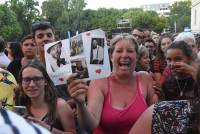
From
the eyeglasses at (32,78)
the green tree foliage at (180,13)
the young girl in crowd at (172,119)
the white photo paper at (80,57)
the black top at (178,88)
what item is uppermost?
the white photo paper at (80,57)

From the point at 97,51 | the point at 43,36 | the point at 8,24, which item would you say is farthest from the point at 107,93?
the point at 8,24

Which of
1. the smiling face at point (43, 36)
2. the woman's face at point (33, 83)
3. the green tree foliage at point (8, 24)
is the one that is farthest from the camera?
the green tree foliage at point (8, 24)

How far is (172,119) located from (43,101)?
1798mm

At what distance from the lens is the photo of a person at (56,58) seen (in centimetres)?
307

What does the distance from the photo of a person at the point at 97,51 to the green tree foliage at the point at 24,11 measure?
63.2 metres

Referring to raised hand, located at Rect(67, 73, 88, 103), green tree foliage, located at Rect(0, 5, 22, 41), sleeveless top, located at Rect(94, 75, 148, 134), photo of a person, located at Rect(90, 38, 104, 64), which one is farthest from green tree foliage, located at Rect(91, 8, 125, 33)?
raised hand, located at Rect(67, 73, 88, 103)

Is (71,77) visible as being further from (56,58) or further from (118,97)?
(118,97)

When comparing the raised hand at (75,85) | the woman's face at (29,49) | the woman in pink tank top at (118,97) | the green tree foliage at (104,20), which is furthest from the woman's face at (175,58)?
the green tree foliage at (104,20)

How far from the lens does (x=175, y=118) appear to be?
2.06 metres

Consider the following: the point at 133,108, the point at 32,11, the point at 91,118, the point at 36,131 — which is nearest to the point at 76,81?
the point at 91,118

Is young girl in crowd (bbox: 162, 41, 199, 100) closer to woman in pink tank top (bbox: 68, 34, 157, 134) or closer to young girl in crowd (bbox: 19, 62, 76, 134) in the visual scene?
woman in pink tank top (bbox: 68, 34, 157, 134)

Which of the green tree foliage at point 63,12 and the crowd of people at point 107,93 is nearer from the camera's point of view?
the crowd of people at point 107,93

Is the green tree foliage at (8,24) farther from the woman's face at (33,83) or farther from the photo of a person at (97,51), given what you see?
the photo of a person at (97,51)

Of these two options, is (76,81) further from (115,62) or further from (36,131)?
(36,131)
